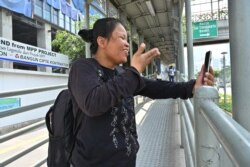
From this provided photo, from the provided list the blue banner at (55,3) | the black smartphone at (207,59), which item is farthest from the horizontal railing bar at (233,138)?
the blue banner at (55,3)

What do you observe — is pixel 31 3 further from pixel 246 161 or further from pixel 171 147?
pixel 246 161

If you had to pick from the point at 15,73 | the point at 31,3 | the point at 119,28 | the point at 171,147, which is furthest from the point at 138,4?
the point at 31,3

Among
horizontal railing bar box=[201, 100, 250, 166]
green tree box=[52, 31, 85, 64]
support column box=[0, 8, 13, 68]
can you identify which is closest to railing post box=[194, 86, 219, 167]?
horizontal railing bar box=[201, 100, 250, 166]

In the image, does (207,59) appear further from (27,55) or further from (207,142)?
(27,55)

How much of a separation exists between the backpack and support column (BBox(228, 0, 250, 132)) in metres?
0.58

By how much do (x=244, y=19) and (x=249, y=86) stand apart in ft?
0.81

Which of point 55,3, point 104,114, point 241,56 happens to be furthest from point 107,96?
point 55,3

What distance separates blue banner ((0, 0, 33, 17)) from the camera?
15117 millimetres

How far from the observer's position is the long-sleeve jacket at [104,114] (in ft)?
4.52

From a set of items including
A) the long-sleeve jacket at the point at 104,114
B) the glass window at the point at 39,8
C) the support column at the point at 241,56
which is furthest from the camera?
the glass window at the point at 39,8

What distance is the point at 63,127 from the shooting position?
5.45 feet

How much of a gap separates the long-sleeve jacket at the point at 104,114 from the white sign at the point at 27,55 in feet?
36.1

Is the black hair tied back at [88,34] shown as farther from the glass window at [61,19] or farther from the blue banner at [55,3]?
the glass window at [61,19]

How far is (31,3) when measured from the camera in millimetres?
17109
